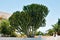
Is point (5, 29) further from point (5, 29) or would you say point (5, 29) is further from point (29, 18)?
point (29, 18)

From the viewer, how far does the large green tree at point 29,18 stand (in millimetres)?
27427

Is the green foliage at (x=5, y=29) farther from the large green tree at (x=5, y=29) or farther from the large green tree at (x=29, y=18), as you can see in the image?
the large green tree at (x=29, y=18)

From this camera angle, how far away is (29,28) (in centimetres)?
2892

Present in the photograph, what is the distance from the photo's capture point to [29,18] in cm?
2833

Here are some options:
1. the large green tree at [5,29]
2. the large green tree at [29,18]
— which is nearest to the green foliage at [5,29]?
the large green tree at [5,29]

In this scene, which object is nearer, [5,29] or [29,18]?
[29,18]

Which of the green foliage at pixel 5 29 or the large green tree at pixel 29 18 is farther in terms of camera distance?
the green foliage at pixel 5 29

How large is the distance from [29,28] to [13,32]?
2.89 m

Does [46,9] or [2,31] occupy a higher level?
[46,9]

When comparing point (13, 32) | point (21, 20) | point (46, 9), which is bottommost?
point (13, 32)

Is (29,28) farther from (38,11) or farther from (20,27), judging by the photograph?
(38,11)

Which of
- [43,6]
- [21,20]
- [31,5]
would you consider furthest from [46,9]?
[21,20]

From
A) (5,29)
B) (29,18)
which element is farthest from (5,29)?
(29,18)

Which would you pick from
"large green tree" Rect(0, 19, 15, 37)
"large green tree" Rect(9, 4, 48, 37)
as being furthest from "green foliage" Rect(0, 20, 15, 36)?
"large green tree" Rect(9, 4, 48, 37)
